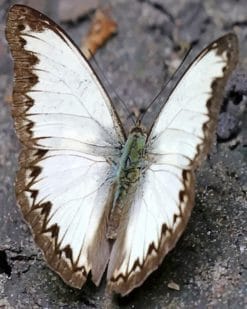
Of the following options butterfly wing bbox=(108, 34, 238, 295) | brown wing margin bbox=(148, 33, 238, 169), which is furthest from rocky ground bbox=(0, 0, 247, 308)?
brown wing margin bbox=(148, 33, 238, 169)

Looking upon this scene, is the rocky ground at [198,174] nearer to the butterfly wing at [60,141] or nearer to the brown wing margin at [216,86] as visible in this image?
the butterfly wing at [60,141]

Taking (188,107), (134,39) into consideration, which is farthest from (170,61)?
(188,107)

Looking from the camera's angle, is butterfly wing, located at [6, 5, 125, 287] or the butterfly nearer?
the butterfly

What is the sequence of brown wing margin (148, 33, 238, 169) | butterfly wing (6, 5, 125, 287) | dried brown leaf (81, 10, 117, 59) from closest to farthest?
brown wing margin (148, 33, 238, 169) → butterfly wing (6, 5, 125, 287) → dried brown leaf (81, 10, 117, 59)

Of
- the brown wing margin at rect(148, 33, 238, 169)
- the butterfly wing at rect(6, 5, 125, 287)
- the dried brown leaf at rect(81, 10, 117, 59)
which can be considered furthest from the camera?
the dried brown leaf at rect(81, 10, 117, 59)

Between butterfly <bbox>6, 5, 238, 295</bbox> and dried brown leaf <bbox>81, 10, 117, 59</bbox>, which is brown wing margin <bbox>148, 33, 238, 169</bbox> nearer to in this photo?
butterfly <bbox>6, 5, 238, 295</bbox>

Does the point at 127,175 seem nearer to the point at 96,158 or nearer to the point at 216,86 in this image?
the point at 96,158

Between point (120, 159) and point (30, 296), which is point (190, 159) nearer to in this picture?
point (120, 159)
